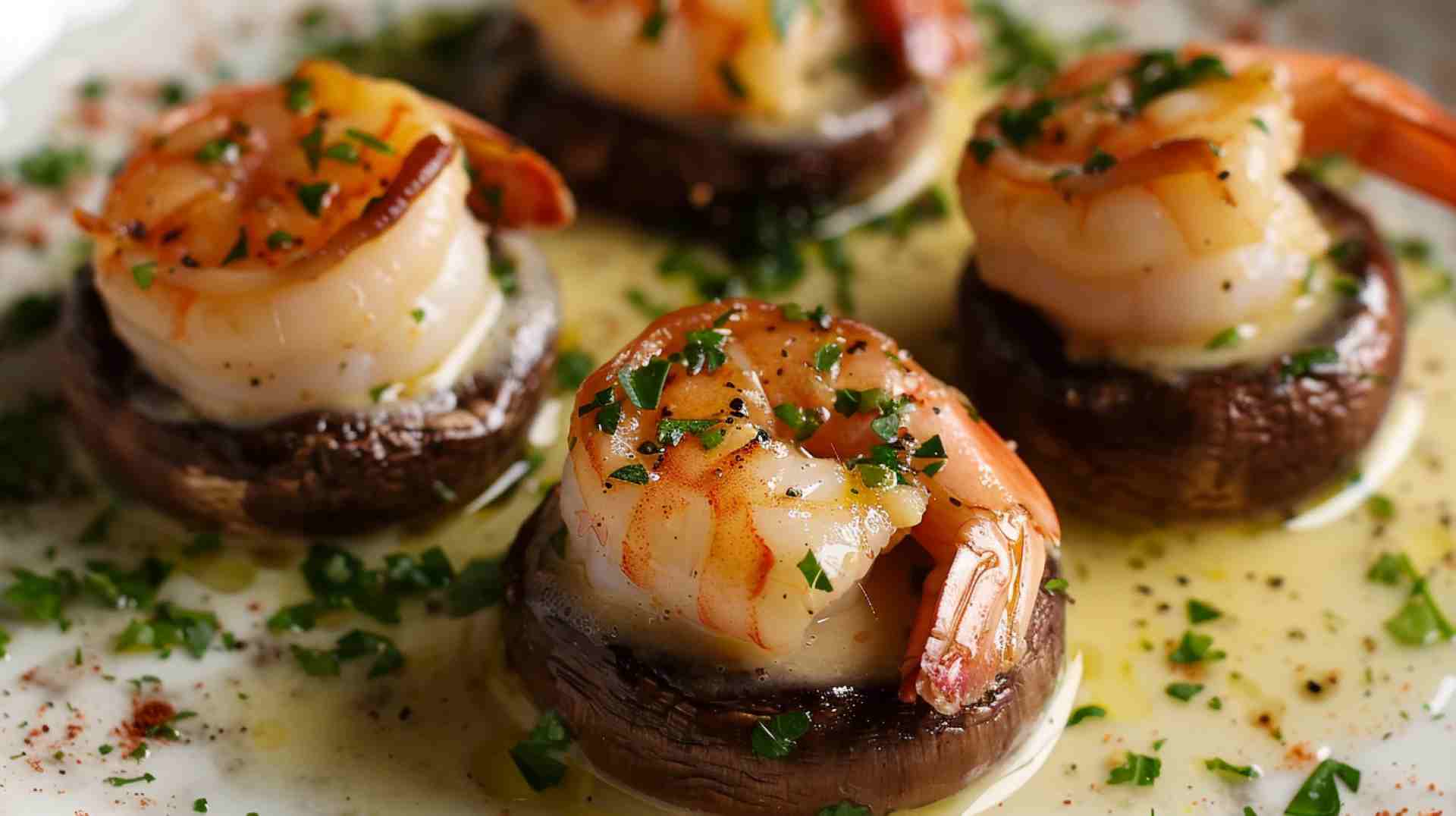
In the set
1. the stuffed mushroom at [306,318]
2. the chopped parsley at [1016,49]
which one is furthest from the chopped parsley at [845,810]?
the chopped parsley at [1016,49]

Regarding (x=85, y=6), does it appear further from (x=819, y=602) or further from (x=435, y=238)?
(x=819, y=602)

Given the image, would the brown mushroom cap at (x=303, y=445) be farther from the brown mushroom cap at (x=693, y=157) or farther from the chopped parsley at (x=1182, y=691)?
the chopped parsley at (x=1182, y=691)

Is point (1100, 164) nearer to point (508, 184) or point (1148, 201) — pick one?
point (1148, 201)

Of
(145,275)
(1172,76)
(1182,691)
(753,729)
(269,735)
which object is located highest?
(1172,76)

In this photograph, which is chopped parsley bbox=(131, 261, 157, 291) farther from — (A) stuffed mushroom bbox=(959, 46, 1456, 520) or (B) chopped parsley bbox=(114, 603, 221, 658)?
(A) stuffed mushroom bbox=(959, 46, 1456, 520)

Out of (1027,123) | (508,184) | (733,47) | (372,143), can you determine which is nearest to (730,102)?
(733,47)

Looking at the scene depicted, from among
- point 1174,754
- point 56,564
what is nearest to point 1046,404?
point 1174,754
